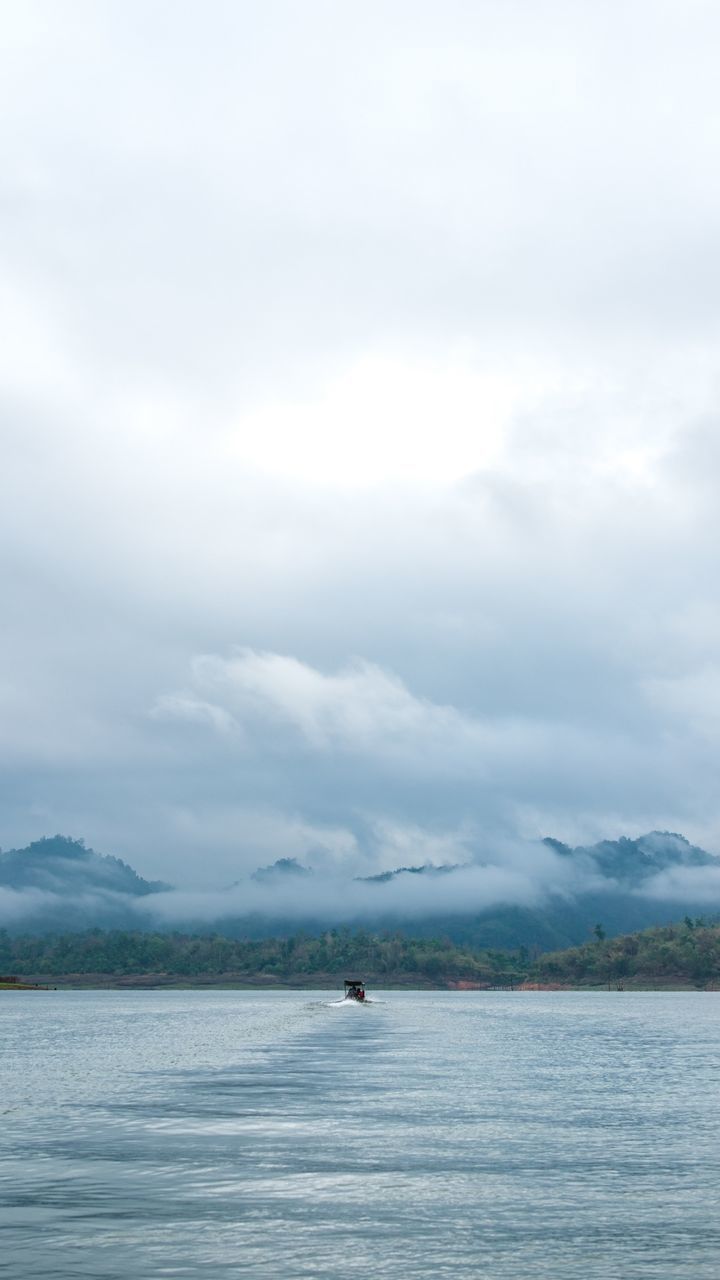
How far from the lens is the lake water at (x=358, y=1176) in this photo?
44.3 m

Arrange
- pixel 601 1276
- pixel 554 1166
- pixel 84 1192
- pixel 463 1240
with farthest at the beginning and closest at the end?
pixel 554 1166, pixel 84 1192, pixel 463 1240, pixel 601 1276

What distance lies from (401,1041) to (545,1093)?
8633cm

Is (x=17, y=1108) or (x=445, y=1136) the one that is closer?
(x=445, y=1136)

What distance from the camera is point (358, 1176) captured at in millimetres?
61094

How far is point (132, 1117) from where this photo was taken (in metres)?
87.8

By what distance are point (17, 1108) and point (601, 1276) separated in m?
64.2

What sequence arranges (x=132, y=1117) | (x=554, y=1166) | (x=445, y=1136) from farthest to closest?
(x=132, y=1117), (x=445, y=1136), (x=554, y=1166)

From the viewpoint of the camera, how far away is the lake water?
44.3 m

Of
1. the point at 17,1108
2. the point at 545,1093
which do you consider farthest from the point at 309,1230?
the point at 545,1093

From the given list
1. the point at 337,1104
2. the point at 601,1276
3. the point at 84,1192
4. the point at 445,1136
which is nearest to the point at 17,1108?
the point at 337,1104

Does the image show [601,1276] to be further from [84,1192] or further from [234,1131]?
[234,1131]

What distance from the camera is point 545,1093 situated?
10838 cm

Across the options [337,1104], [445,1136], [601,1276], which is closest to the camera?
[601,1276]

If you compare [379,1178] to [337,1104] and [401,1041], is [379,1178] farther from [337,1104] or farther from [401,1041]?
A: [401,1041]
